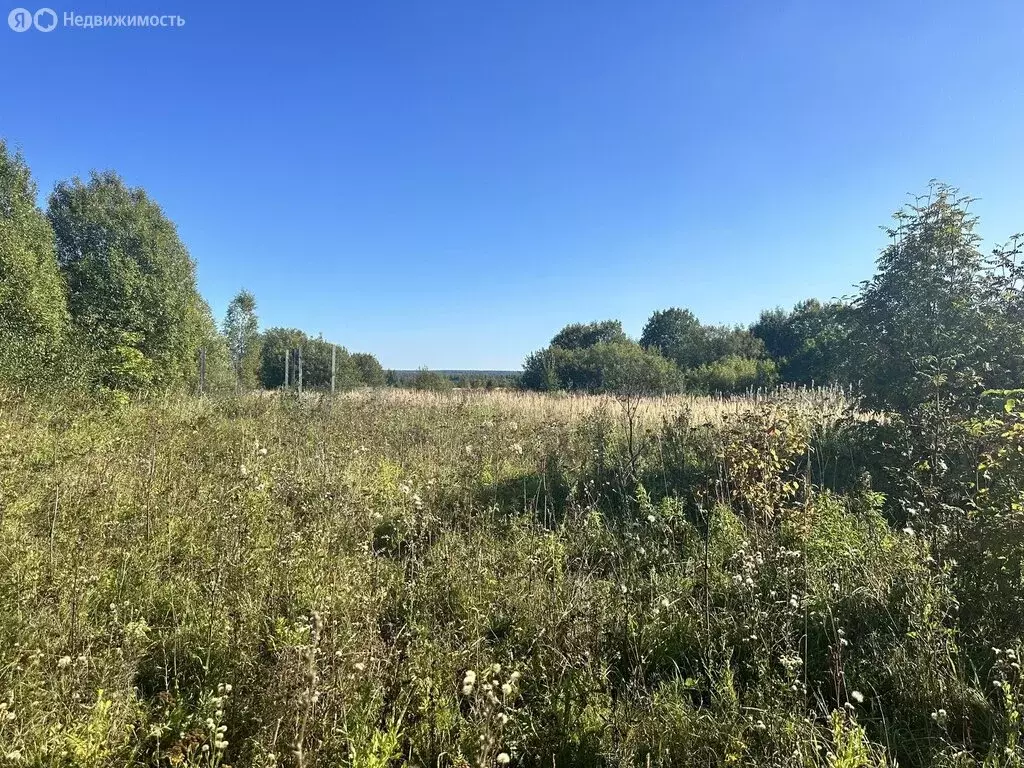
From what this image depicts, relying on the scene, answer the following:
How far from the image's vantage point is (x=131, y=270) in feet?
56.7

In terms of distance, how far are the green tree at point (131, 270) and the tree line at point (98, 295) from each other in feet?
0.13

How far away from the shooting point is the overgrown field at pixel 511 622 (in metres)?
1.84

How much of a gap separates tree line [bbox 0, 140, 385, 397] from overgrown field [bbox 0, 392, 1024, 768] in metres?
6.55

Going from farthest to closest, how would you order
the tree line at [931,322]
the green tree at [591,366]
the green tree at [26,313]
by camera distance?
the green tree at [591,366] < the green tree at [26,313] < the tree line at [931,322]

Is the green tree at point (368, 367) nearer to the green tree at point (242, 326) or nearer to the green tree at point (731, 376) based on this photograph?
the green tree at point (242, 326)

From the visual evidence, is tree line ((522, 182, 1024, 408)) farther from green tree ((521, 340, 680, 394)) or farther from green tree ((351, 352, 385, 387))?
green tree ((351, 352, 385, 387))

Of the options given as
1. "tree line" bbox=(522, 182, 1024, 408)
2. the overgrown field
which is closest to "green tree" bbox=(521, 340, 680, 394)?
"tree line" bbox=(522, 182, 1024, 408)

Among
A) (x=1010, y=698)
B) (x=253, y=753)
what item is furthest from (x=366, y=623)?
(x=1010, y=698)

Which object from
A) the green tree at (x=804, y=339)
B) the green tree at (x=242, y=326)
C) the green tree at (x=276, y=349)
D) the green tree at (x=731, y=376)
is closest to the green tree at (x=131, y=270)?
the green tree at (x=242, y=326)

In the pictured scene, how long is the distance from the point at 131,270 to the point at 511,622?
20662 millimetres

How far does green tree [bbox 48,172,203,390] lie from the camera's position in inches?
661

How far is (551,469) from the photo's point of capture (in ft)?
19.6

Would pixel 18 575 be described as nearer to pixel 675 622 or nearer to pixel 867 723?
pixel 675 622

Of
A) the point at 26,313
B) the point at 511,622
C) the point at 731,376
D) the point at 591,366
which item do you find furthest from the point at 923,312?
the point at 591,366
